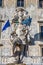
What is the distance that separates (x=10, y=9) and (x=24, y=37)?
271 cm

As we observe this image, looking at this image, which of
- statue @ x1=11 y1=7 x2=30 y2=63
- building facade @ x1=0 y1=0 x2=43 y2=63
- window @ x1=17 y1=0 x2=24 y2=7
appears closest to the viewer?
statue @ x1=11 y1=7 x2=30 y2=63

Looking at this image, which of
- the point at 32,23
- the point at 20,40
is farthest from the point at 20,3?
the point at 20,40

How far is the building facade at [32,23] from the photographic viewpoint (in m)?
16.0

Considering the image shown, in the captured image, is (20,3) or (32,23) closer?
(32,23)

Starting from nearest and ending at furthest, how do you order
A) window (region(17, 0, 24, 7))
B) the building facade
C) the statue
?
the statue
the building facade
window (region(17, 0, 24, 7))

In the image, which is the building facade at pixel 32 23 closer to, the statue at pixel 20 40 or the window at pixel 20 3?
the window at pixel 20 3

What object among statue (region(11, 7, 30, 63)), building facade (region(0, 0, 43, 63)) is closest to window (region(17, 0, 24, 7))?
building facade (region(0, 0, 43, 63))

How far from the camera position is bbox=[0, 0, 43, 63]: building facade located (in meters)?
16.0

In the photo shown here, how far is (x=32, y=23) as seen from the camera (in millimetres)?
16594

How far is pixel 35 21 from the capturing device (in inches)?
655

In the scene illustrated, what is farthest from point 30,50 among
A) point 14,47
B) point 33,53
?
point 14,47

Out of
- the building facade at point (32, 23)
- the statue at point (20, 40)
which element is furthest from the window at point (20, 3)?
the statue at point (20, 40)

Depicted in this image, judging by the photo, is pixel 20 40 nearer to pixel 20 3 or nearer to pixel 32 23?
pixel 32 23

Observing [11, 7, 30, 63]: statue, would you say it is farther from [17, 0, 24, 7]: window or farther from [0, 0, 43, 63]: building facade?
[17, 0, 24, 7]: window
